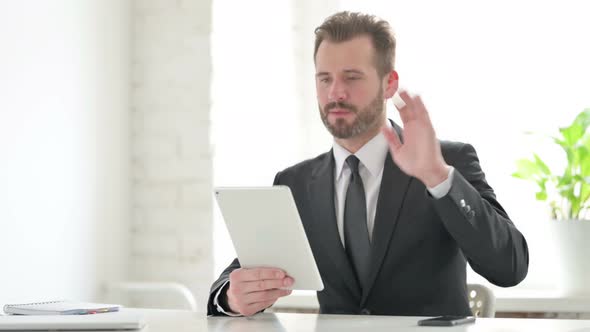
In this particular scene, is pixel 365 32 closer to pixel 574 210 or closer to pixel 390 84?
pixel 390 84

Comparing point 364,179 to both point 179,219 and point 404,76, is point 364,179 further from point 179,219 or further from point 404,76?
point 404,76

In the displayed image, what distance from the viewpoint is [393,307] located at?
7.63ft

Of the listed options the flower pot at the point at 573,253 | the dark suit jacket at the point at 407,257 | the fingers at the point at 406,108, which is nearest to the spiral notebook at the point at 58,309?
the dark suit jacket at the point at 407,257

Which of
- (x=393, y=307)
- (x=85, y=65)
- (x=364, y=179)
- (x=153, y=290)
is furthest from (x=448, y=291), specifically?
(x=85, y=65)

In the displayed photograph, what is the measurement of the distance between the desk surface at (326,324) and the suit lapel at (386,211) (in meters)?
0.27

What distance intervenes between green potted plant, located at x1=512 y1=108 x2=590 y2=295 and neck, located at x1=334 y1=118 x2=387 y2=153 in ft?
2.96

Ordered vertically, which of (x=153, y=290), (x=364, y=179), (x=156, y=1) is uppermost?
(x=156, y=1)

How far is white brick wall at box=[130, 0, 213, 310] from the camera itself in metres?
3.35

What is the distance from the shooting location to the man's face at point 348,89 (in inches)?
96.0

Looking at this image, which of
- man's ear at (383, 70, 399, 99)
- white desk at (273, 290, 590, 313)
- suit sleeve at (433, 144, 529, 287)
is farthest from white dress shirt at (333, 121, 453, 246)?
white desk at (273, 290, 590, 313)

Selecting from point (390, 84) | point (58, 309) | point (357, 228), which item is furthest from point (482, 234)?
point (58, 309)

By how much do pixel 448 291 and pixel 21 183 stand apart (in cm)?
131

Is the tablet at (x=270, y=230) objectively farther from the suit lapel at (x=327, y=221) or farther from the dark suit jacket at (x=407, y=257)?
the suit lapel at (x=327, y=221)

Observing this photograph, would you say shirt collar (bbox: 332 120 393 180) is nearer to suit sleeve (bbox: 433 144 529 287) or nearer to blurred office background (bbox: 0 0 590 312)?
suit sleeve (bbox: 433 144 529 287)
